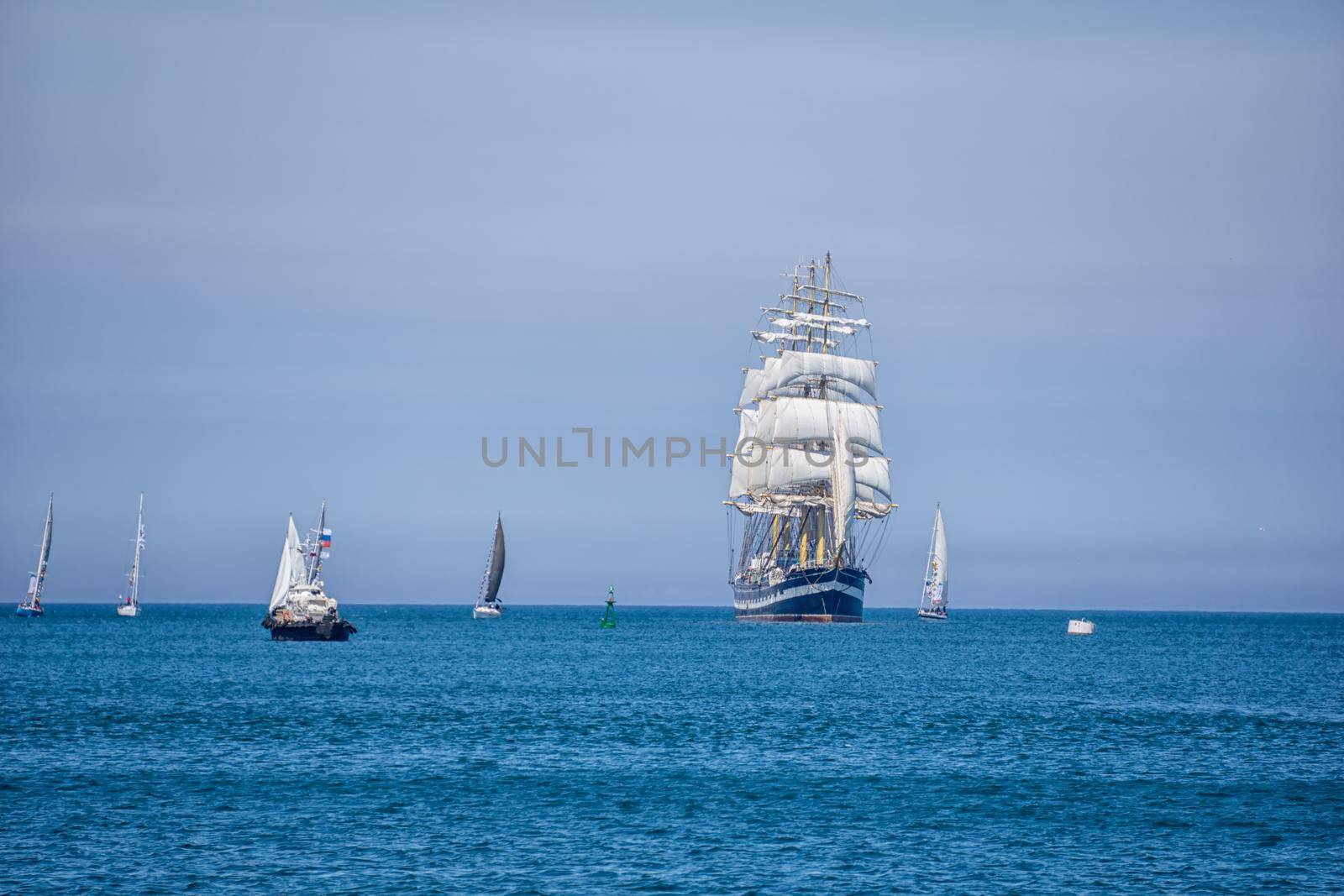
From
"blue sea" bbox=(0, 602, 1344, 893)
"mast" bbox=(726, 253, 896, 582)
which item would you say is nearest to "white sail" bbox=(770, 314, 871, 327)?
"mast" bbox=(726, 253, 896, 582)

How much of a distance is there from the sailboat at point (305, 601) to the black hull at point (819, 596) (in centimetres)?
5515

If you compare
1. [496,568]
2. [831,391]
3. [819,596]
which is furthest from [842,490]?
[496,568]

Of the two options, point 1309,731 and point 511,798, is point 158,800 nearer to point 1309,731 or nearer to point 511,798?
point 511,798

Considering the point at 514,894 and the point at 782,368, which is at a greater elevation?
the point at 782,368

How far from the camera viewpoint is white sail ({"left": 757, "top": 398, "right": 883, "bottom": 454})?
549ft

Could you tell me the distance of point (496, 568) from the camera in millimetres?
184125

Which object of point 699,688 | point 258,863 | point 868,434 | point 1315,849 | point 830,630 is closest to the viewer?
point 258,863

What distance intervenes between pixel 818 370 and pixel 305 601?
241ft

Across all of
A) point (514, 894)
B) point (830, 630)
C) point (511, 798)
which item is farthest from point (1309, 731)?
point (830, 630)

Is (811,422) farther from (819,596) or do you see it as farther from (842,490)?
(819,596)

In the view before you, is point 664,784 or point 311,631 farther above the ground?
point 311,631

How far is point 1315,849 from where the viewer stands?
3353cm

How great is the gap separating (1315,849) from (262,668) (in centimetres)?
7225

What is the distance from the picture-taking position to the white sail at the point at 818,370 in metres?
171
